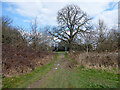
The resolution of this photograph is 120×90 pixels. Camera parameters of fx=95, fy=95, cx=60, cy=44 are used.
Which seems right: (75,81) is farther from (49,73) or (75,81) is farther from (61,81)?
(49,73)

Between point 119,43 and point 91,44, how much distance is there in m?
6.21

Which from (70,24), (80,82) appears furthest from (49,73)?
(70,24)

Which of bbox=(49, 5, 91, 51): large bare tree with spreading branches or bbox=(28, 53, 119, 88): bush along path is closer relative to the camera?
bbox=(28, 53, 119, 88): bush along path

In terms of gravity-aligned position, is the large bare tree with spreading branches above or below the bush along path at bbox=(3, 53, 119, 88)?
above

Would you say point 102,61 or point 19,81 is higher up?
point 102,61

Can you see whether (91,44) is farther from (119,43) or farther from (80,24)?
(80,24)

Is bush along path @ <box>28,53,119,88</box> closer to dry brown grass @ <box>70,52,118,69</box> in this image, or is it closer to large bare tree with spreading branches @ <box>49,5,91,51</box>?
dry brown grass @ <box>70,52,118,69</box>

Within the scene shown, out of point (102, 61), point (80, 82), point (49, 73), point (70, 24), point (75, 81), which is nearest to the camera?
point (80, 82)

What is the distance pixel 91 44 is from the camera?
65.0ft

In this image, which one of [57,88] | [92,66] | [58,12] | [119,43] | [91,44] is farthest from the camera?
[58,12]

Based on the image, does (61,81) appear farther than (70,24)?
No

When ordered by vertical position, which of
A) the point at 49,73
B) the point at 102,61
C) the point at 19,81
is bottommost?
the point at 49,73

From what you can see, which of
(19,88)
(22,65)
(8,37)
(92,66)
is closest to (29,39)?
(8,37)

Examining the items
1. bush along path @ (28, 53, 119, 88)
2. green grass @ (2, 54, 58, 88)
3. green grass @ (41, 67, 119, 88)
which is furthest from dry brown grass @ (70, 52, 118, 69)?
green grass @ (2, 54, 58, 88)
